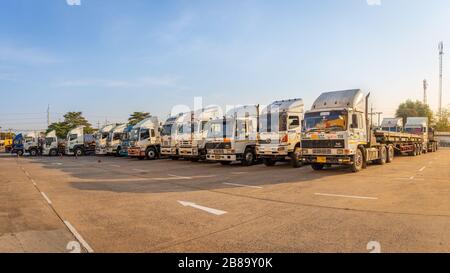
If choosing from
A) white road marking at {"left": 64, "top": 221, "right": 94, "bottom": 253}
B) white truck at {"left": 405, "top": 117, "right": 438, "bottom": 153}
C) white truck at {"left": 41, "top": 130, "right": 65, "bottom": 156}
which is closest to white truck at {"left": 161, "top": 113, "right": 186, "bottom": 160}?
white road marking at {"left": 64, "top": 221, "right": 94, "bottom": 253}

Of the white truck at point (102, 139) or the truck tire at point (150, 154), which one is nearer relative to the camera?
the truck tire at point (150, 154)

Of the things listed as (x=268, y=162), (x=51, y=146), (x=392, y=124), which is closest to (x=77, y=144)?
(x=51, y=146)

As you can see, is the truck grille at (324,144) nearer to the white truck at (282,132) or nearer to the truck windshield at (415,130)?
the white truck at (282,132)

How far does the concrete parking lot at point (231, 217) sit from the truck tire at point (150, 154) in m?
16.0

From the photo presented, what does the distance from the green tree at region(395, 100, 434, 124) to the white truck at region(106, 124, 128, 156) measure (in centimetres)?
6473

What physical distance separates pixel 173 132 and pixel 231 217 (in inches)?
710

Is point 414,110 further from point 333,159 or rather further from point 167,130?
point 333,159

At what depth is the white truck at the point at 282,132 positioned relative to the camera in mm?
16484

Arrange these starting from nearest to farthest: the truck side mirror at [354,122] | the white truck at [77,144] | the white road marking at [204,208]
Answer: the white road marking at [204,208] → the truck side mirror at [354,122] → the white truck at [77,144]

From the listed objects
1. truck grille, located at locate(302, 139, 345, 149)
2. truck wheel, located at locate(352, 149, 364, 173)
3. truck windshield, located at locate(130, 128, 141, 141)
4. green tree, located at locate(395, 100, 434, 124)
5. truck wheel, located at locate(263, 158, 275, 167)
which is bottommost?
truck wheel, located at locate(263, 158, 275, 167)

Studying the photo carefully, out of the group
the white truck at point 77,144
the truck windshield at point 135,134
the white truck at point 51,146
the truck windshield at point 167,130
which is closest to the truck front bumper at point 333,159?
the truck windshield at point 167,130

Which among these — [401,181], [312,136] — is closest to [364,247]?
[401,181]

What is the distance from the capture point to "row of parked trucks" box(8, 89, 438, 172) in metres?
13.6

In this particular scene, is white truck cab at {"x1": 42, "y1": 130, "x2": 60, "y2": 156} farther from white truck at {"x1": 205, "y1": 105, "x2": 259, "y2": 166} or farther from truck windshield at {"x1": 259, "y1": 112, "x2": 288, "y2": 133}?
truck windshield at {"x1": 259, "y1": 112, "x2": 288, "y2": 133}
